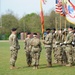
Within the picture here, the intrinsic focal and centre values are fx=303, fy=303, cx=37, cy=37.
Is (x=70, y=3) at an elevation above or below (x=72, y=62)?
above

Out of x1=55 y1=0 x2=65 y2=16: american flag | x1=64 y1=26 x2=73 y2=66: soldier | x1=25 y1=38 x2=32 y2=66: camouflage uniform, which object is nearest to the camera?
x1=64 y1=26 x2=73 y2=66: soldier

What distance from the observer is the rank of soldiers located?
1437 cm

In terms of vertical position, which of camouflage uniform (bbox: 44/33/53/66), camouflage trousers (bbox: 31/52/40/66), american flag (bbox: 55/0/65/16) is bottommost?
camouflage trousers (bbox: 31/52/40/66)

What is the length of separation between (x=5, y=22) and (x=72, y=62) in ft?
205

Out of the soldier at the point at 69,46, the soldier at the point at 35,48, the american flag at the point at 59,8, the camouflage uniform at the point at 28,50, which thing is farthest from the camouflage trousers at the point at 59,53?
the american flag at the point at 59,8

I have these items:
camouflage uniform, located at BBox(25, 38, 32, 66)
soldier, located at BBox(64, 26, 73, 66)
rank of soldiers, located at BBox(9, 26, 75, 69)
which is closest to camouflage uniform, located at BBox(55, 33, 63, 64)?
rank of soldiers, located at BBox(9, 26, 75, 69)

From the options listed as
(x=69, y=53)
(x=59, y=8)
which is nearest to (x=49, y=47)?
(x=69, y=53)

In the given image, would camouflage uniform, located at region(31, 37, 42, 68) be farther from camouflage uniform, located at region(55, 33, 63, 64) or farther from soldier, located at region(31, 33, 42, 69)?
camouflage uniform, located at region(55, 33, 63, 64)

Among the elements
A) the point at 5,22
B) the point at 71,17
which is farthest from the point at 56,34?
the point at 5,22

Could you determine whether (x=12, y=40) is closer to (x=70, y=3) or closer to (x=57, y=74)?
(x=57, y=74)

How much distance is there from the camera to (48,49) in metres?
15.0

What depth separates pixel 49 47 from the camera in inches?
591

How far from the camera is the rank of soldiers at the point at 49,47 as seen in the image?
1437cm

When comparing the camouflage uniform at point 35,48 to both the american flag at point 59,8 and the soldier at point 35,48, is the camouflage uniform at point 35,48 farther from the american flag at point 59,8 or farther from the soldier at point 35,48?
the american flag at point 59,8
